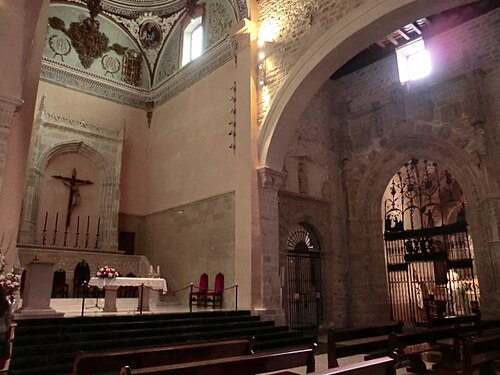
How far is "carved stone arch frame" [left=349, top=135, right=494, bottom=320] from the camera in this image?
1137 centimetres

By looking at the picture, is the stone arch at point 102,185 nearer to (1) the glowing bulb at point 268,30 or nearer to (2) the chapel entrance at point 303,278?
(2) the chapel entrance at point 303,278

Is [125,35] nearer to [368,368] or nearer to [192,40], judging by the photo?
[192,40]

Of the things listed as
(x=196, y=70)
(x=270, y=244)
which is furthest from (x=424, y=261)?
(x=196, y=70)

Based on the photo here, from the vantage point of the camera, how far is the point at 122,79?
16484 millimetres

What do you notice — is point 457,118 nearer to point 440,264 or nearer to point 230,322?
point 440,264

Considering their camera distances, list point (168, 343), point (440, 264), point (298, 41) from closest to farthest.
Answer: point (168, 343) → point (298, 41) → point (440, 264)

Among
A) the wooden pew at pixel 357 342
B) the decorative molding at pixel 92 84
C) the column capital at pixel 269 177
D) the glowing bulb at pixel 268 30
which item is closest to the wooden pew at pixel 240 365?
the wooden pew at pixel 357 342

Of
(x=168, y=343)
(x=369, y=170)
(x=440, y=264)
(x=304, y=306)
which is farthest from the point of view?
(x=440, y=264)

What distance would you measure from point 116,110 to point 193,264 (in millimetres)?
7248

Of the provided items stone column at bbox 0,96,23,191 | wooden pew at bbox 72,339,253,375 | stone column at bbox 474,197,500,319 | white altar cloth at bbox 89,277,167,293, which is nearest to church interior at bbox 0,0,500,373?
stone column at bbox 474,197,500,319

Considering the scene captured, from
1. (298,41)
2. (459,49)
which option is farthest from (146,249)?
(459,49)

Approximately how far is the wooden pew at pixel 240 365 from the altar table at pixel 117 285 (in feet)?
17.7

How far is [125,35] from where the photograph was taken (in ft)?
55.1

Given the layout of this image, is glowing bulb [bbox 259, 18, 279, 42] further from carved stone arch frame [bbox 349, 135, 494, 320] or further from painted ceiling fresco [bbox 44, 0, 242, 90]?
carved stone arch frame [bbox 349, 135, 494, 320]
